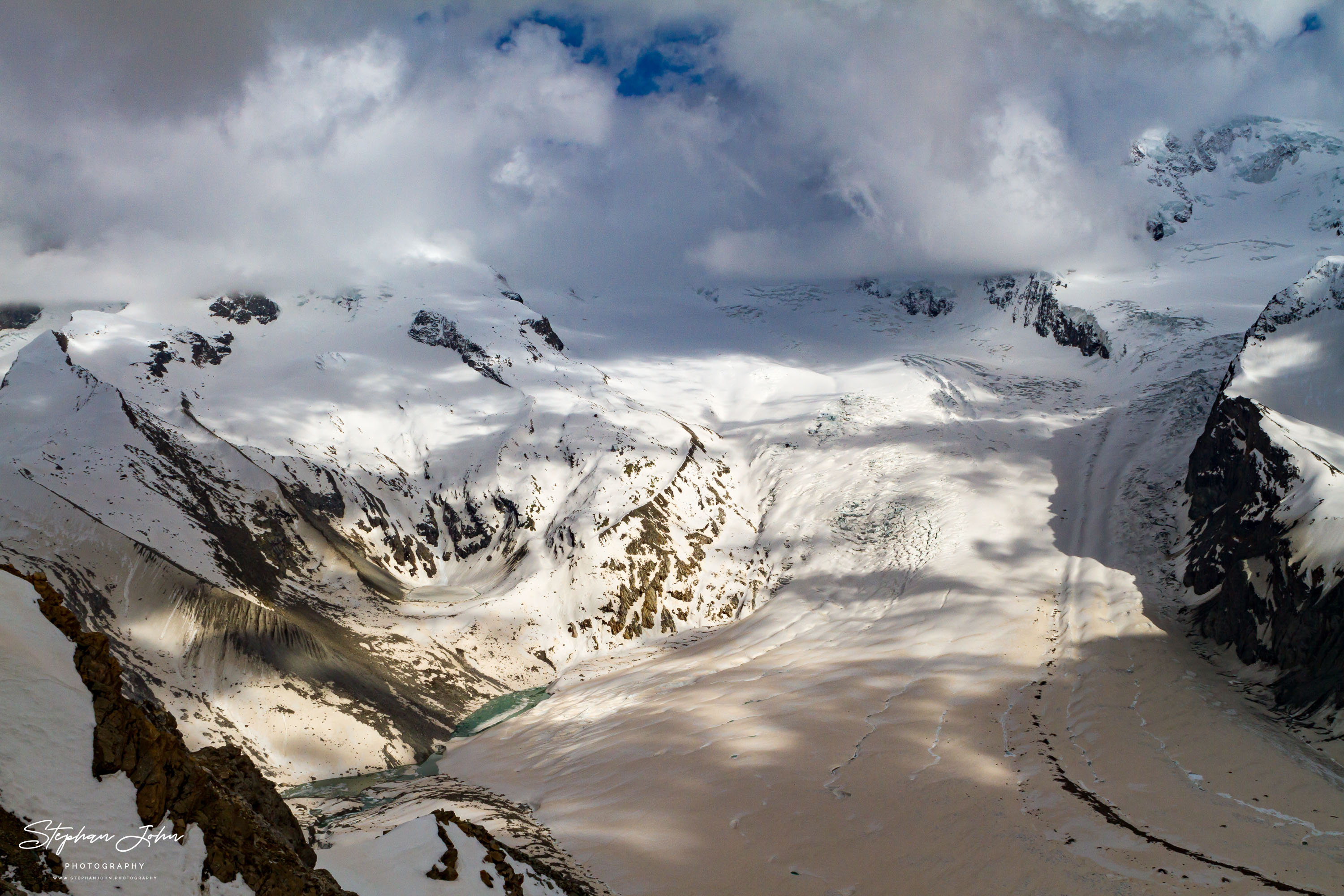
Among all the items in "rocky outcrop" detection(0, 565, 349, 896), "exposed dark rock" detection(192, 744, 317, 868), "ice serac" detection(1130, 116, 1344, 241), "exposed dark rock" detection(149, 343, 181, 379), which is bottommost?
"exposed dark rock" detection(192, 744, 317, 868)

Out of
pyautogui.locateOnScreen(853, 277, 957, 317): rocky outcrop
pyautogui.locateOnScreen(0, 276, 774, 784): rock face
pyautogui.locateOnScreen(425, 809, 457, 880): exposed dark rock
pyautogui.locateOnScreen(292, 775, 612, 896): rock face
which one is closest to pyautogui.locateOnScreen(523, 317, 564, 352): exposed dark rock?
pyautogui.locateOnScreen(0, 276, 774, 784): rock face

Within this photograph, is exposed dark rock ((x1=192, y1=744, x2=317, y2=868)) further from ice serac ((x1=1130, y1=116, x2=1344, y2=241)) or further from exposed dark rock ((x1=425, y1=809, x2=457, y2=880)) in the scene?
ice serac ((x1=1130, y1=116, x2=1344, y2=241))

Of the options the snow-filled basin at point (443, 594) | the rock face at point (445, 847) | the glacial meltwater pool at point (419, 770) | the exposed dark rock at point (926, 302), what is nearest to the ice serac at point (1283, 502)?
the rock face at point (445, 847)

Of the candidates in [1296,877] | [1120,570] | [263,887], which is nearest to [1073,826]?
[1296,877]

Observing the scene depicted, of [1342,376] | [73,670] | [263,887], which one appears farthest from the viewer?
[1342,376]

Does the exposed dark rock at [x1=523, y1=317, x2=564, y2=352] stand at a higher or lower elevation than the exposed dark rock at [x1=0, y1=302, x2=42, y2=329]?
lower

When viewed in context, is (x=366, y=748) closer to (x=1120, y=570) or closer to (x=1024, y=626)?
(x=1024, y=626)

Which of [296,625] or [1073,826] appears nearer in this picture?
[1073,826]
